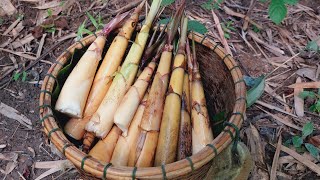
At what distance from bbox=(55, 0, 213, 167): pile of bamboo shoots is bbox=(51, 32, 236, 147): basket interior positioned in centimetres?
7

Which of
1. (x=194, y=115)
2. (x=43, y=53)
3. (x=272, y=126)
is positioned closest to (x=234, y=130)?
(x=194, y=115)

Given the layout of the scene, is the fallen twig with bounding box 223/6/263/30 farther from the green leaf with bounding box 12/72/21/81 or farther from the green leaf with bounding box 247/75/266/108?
the green leaf with bounding box 12/72/21/81

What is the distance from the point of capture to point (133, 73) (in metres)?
1.54

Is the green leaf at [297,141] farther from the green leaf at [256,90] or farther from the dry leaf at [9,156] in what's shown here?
the dry leaf at [9,156]

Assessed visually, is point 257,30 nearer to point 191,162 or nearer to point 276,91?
point 276,91

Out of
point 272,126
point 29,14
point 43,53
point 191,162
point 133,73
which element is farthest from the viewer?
point 29,14

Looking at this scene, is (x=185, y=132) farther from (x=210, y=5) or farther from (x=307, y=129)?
(x=210, y=5)

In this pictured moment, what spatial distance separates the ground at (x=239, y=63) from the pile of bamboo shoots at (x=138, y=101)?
0.51 metres

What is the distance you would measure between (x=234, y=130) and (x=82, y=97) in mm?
573

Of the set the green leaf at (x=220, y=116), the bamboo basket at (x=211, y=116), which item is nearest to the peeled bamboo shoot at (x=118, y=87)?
the bamboo basket at (x=211, y=116)

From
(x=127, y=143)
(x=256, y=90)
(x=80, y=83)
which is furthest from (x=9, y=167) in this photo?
(x=256, y=90)

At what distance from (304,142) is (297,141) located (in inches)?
2.0

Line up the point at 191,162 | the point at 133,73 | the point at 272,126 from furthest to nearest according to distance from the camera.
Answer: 1. the point at 272,126
2. the point at 133,73
3. the point at 191,162

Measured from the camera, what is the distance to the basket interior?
156cm
